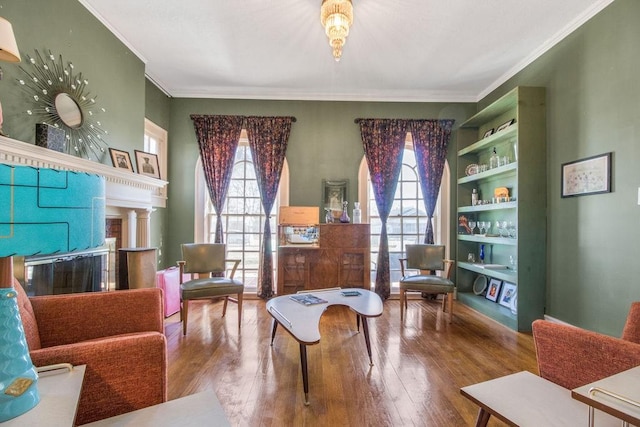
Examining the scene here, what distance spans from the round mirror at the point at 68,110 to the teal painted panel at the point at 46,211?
226cm

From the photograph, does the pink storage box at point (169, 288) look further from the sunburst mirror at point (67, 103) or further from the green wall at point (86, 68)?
the sunburst mirror at point (67, 103)

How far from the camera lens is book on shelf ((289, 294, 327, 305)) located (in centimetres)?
256

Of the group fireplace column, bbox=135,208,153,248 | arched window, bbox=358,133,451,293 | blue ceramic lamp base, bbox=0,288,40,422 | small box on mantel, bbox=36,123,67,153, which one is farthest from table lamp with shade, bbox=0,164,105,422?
arched window, bbox=358,133,451,293

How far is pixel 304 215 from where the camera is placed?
4.36 meters

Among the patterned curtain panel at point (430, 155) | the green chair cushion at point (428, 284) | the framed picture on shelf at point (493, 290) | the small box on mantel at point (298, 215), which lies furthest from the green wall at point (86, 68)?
the framed picture on shelf at point (493, 290)

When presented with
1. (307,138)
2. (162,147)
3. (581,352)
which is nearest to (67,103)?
(162,147)

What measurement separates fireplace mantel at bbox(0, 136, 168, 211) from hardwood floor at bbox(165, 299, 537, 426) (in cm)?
143

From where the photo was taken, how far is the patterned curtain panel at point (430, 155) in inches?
178

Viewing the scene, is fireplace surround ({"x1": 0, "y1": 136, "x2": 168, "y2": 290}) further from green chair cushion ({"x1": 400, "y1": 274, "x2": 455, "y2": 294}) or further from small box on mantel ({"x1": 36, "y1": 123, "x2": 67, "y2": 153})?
green chair cushion ({"x1": 400, "y1": 274, "x2": 455, "y2": 294})

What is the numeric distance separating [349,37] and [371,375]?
3.22 m

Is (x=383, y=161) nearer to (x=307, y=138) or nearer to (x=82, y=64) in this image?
(x=307, y=138)

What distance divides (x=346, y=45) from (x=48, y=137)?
2847 millimetres

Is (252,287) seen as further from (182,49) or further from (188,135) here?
(182,49)

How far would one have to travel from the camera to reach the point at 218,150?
4434 mm
